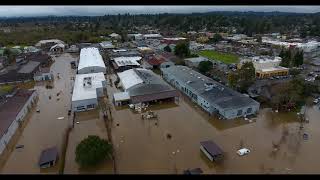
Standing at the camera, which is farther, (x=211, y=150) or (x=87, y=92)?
(x=87, y=92)

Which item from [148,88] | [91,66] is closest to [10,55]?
[91,66]

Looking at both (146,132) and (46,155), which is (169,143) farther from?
(46,155)

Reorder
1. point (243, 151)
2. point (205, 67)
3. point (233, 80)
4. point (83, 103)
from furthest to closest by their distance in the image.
→ point (205, 67) → point (233, 80) → point (83, 103) → point (243, 151)

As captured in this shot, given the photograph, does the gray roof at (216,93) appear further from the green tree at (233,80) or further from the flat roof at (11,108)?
the flat roof at (11,108)

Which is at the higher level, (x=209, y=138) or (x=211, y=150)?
(x=211, y=150)

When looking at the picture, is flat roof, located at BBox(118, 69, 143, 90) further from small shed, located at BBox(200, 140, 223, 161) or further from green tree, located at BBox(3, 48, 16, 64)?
green tree, located at BBox(3, 48, 16, 64)

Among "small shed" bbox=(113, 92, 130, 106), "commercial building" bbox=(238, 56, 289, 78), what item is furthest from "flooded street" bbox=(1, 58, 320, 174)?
"commercial building" bbox=(238, 56, 289, 78)

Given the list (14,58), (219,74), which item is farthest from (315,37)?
(14,58)

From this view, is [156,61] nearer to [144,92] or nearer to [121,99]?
[144,92]
